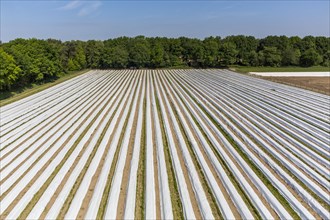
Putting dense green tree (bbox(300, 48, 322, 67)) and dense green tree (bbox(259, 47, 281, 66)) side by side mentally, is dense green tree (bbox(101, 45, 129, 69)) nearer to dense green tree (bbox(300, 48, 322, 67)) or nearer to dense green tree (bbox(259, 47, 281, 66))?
dense green tree (bbox(259, 47, 281, 66))

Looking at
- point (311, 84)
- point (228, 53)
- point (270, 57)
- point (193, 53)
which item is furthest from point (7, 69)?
point (270, 57)

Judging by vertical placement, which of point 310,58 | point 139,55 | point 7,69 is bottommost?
point 310,58

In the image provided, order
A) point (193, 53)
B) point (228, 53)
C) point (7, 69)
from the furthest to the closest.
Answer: point (193, 53)
point (228, 53)
point (7, 69)

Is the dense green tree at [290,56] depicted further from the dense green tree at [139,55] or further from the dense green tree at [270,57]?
the dense green tree at [139,55]

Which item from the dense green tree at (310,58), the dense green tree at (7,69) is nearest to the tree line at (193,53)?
the dense green tree at (310,58)

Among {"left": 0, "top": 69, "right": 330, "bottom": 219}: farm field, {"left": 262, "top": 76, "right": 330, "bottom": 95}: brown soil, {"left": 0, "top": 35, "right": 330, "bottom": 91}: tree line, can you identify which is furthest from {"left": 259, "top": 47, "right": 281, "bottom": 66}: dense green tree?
{"left": 0, "top": 69, "right": 330, "bottom": 219}: farm field

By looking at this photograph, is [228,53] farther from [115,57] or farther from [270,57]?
[115,57]

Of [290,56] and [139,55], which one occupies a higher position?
[139,55]

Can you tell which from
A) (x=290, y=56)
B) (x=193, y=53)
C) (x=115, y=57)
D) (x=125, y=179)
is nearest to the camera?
(x=125, y=179)

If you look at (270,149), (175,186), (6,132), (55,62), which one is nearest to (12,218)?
(175,186)
